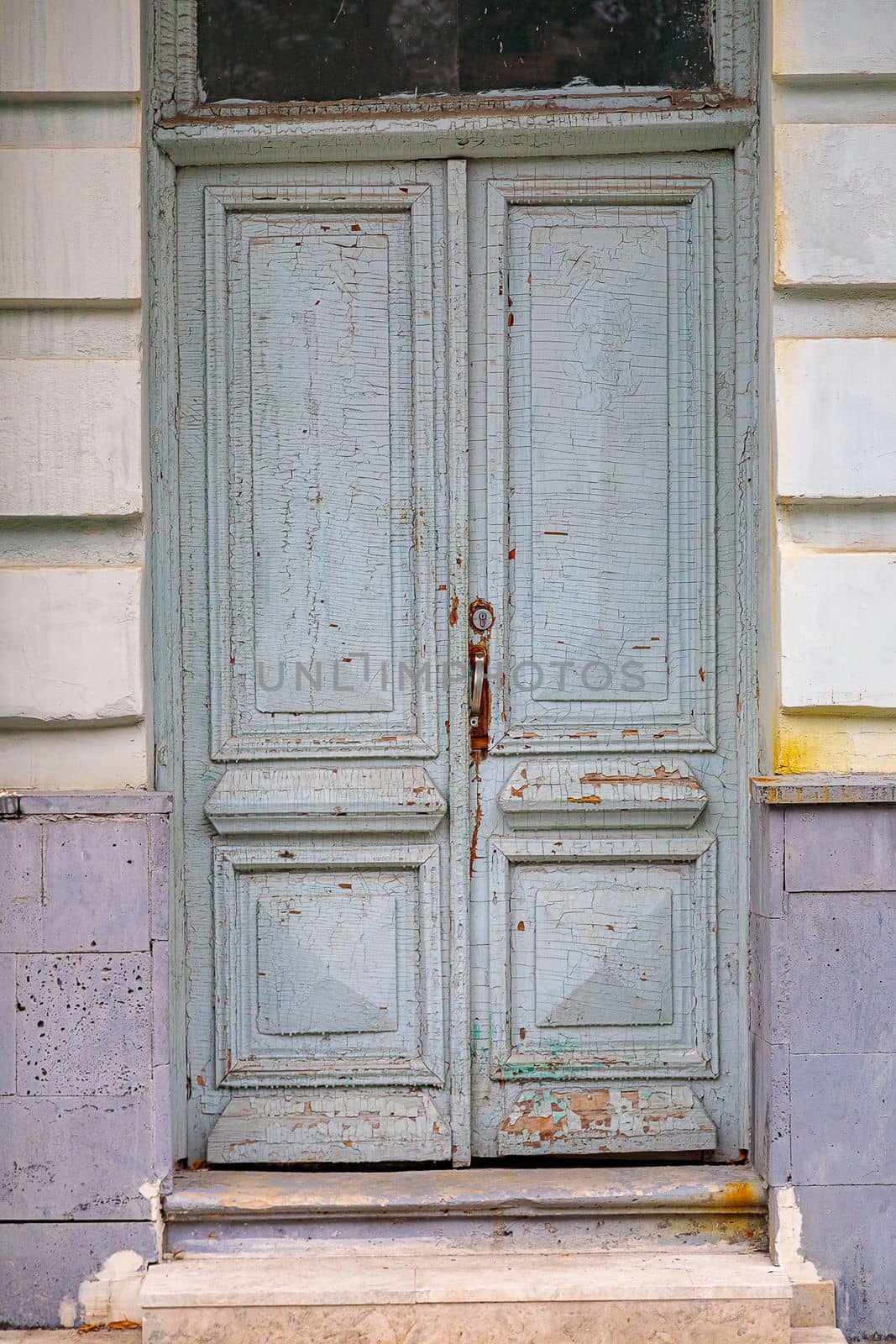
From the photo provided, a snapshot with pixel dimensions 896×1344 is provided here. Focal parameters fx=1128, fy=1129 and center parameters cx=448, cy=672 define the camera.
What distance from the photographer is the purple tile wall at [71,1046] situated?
2693 millimetres

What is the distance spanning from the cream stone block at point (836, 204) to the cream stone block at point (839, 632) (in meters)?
0.68

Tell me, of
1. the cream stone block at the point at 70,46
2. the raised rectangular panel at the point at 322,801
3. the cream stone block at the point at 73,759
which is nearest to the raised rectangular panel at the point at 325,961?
the raised rectangular panel at the point at 322,801

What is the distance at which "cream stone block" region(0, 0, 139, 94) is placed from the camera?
2.70 metres

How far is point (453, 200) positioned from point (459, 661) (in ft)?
3.92

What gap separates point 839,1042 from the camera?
2.69 m

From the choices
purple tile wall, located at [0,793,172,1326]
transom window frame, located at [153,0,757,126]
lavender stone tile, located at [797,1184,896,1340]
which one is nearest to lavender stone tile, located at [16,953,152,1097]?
purple tile wall, located at [0,793,172,1326]

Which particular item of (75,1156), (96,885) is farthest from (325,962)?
(75,1156)

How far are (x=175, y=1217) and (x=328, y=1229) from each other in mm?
376

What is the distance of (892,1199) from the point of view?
106 inches

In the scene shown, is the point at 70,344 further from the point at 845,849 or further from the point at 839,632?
the point at 845,849

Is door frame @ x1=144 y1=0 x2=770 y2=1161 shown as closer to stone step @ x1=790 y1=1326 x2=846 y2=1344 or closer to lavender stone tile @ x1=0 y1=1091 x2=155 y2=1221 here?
lavender stone tile @ x1=0 y1=1091 x2=155 y2=1221

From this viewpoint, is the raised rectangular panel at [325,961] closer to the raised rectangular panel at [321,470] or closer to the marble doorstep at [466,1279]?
the raised rectangular panel at [321,470]

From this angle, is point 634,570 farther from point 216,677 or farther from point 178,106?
point 178,106

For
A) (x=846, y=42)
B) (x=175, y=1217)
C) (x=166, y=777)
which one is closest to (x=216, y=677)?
(x=166, y=777)
